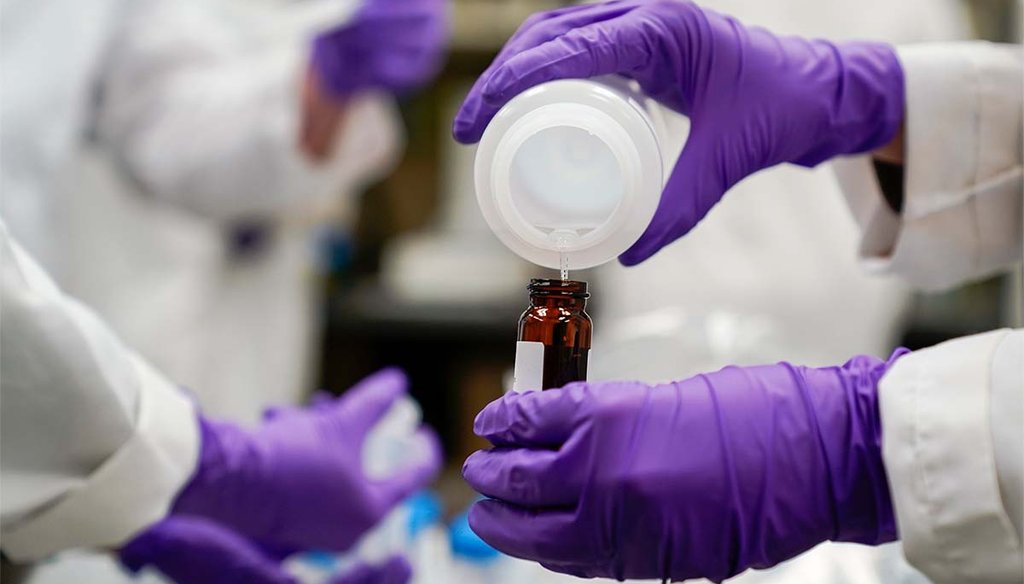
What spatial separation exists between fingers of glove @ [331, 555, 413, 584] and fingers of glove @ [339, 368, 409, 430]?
0.15m

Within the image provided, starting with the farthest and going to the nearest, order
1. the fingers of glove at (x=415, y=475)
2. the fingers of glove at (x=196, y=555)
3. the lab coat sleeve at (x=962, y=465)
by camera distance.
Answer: the fingers of glove at (x=415, y=475) → the fingers of glove at (x=196, y=555) → the lab coat sleeve at (x=962, y=465)

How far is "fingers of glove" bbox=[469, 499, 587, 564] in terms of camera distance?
0.61 meters

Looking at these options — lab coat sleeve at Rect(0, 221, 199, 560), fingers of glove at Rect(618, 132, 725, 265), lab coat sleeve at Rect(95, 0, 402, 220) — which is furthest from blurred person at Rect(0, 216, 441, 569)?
lab coat sleeve at Rect(95, 0, 402, 220)

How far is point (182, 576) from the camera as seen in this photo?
916 mm

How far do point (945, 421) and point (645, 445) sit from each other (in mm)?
189

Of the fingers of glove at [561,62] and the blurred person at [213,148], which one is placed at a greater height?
the fingers of glove at [561,62]

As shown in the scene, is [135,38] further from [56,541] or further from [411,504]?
[56,541]

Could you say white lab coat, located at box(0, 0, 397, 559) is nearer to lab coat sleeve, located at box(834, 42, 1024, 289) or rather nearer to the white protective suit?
the white protective suit

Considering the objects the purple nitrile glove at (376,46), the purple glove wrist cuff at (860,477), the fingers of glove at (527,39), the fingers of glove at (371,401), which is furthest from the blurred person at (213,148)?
the purple glove wrist cuff at (860,477)

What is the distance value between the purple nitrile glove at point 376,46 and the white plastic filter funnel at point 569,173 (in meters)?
1.14

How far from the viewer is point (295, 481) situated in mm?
955

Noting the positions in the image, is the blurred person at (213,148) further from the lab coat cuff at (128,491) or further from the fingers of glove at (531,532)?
the fingers of glove at (531,532)

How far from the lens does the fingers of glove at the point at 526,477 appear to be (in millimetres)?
610

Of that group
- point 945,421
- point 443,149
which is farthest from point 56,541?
point 443,149
